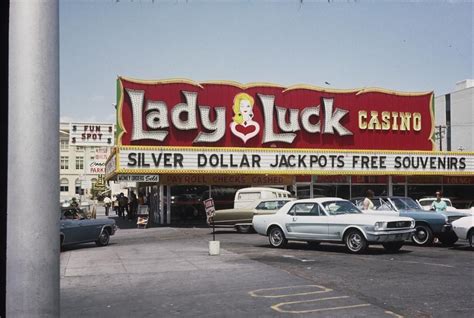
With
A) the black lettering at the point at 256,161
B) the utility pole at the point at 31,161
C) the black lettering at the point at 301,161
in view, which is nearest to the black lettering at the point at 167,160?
the black lettering at the point at 256,161

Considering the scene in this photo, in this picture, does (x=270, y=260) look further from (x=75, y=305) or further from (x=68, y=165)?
(x=68, y=165)

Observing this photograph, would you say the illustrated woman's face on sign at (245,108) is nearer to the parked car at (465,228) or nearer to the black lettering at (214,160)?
the black lettering at (214,160)

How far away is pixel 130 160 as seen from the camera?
26.4 metres

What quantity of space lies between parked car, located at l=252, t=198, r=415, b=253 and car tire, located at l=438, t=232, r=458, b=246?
2472 mm

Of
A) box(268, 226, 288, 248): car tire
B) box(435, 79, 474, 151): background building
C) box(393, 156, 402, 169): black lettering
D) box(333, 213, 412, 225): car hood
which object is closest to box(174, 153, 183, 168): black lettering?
box(268, 226, 288, 248): car tire

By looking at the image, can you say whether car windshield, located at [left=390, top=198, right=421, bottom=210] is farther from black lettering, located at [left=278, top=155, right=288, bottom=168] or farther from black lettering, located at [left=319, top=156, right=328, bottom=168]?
black lettering, located at [left=319, top=156, right=328, bottom=168]

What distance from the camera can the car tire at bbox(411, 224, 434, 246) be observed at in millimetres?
17156

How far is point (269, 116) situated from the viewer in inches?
1186

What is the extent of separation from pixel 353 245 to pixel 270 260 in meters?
2.70

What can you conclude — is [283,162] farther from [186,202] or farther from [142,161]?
[142,161]

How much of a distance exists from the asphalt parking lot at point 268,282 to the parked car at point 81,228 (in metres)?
0.51

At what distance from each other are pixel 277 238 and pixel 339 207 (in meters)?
2.26

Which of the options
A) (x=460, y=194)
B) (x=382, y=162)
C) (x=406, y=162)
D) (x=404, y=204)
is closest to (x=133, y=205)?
(x=382, y=162)

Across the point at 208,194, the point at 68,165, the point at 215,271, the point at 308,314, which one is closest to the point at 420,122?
the point at 208,194
